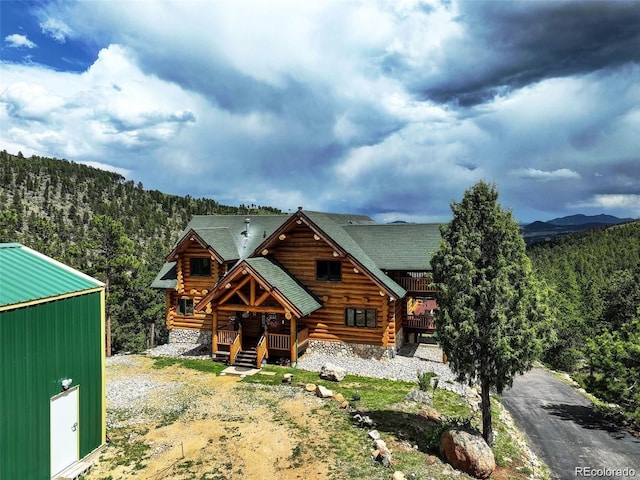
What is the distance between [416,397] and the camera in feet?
57.6

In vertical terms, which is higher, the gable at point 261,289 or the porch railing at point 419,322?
the gable at point 261,289

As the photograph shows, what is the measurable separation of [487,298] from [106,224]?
27.5 metres

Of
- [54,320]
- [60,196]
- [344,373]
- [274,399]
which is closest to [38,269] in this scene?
[54,320]

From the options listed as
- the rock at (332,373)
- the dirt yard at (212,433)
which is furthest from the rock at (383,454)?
the rock at (332,373)

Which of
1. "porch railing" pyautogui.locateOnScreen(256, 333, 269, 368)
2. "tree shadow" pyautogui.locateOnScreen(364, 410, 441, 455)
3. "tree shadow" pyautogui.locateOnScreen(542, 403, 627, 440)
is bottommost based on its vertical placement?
"tree shadow" pyautogui.locateOnScreen(542, 403, 627, 440)

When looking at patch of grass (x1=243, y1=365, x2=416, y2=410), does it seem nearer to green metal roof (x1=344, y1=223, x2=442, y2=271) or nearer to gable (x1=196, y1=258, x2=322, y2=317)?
gable (x1=196, y1=258, x2=322, y2=317)

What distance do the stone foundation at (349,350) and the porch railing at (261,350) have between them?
308 centimetres

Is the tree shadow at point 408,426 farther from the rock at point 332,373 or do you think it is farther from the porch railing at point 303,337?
the porch railing at point 303,337

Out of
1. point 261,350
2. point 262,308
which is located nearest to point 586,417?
point 261,350

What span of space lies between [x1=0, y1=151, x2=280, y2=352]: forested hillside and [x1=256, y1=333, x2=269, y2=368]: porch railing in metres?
13.3

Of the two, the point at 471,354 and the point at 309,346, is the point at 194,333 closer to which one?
the point at 309,346

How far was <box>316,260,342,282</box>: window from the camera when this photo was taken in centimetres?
2434

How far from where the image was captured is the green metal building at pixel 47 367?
31.0 ft

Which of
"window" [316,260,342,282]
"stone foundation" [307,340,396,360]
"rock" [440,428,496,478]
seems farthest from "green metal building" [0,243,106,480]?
"window" [316,260,342,282]
